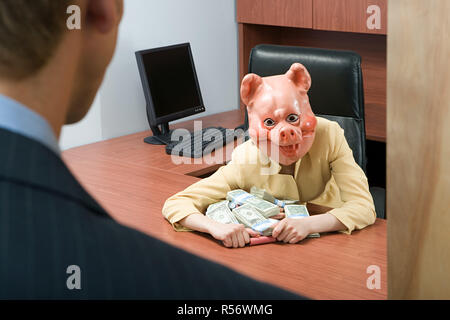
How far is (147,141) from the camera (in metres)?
→ 2.88

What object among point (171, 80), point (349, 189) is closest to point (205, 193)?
point (349, 189)

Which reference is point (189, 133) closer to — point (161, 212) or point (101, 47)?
point (161, 212)

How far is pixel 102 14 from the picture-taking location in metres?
0.33

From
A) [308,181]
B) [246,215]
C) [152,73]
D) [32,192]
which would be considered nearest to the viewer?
[32,192]

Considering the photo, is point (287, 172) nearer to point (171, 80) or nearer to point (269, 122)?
point (269, 122)

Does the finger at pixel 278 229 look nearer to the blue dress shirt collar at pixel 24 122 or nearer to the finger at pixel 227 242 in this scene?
the finger at pixel 227 242

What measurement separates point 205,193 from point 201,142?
94 cm

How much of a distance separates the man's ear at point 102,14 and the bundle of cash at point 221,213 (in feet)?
4.59

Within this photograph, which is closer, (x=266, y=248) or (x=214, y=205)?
(x=266, y=248)

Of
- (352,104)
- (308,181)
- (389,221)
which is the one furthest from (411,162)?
(352,104)

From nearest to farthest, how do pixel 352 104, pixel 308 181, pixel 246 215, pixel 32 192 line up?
pixel 32 192, pixel 246 215, pixel 308 181, pixel 352 104

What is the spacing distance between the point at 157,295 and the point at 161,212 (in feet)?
5.49

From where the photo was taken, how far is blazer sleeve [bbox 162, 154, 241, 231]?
1.80 meters

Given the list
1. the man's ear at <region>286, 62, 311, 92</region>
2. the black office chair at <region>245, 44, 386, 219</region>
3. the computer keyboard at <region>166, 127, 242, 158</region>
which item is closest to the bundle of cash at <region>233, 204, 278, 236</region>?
the man's ear at <region>286, 62, 311, 92</region>
